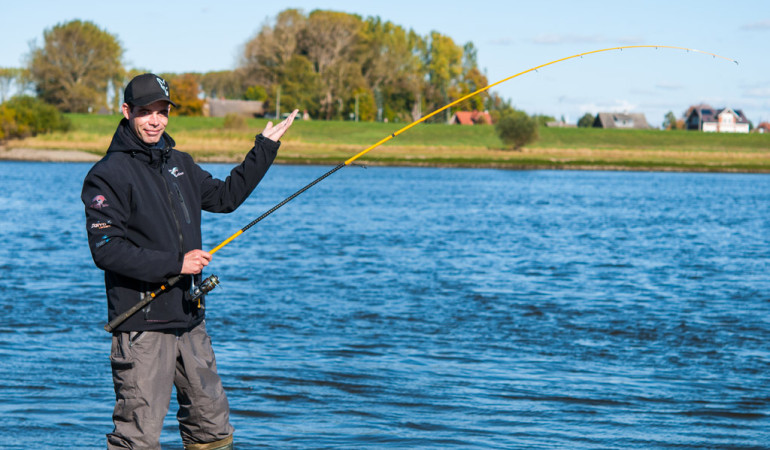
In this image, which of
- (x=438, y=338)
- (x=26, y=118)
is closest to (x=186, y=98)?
(x=26, y=118)

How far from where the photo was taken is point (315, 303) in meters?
12.2

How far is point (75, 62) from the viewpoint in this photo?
8369 cm

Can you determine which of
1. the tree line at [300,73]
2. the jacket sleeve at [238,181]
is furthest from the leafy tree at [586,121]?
the jacket sleeve at [238,181]

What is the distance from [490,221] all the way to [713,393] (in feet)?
62.6

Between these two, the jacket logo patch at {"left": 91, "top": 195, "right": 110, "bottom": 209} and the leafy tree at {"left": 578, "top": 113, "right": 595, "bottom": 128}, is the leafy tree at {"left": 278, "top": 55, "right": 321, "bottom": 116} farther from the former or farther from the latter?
the jacket logo patch at {"left": 91, "top": 195, "right": 110, "bottom": 209}

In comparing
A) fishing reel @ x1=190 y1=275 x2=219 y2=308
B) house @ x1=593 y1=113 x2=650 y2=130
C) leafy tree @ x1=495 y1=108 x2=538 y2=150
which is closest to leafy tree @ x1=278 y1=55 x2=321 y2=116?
leafy tree @ x1=495 y1=108 x2=538 y2=150

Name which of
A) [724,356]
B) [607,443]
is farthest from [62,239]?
[607,443]

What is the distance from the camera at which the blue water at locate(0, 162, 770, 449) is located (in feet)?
22.1

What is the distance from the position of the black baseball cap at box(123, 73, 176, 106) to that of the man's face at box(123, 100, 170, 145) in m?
0.03

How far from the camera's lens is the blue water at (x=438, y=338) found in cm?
674

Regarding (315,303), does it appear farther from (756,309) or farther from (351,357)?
(756,309)

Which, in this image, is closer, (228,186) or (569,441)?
(228,186)

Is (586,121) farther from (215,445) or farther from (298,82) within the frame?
(215,445)

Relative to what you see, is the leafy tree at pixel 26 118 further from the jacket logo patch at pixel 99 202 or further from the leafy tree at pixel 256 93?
the jacket logo patch at pixel 99 202
